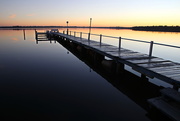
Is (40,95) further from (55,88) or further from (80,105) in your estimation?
(80,105)

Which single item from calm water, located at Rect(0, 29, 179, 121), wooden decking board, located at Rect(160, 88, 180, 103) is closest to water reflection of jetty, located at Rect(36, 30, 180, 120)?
wooden decking board, located at Rect(160, 88, 180, 103)

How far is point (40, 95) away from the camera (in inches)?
248

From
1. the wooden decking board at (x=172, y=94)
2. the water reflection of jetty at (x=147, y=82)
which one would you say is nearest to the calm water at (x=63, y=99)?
the water reflection of jetty at (x=147, y=82)

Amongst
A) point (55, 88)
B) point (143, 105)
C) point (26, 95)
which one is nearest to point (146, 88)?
point (143, 105)

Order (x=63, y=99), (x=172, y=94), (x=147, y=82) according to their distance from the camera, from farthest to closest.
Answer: (x=147, y=82) < (x=63, y=99) < (x=172, y=94)

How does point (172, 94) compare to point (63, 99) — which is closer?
point (172, 94)

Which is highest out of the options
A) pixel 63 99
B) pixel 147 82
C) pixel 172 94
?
pixel 172 94

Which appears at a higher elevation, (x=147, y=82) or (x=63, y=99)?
(x=147, y=82)

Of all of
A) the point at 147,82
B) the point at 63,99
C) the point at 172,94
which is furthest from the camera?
the point at 147,82

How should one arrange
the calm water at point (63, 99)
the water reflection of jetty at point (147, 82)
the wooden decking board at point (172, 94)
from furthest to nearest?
the calm water at point (63, 99) → the water reflection of jetty at point (147, 82) → the wooden decking board at point (172, 94)

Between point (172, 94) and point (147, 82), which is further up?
point (172, 94)

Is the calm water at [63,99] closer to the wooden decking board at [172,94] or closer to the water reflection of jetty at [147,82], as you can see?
the water reflection of jetty at [147,82]

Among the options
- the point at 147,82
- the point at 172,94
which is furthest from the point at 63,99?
the point at 147,82

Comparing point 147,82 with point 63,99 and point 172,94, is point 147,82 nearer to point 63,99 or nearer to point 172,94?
point 172,94
